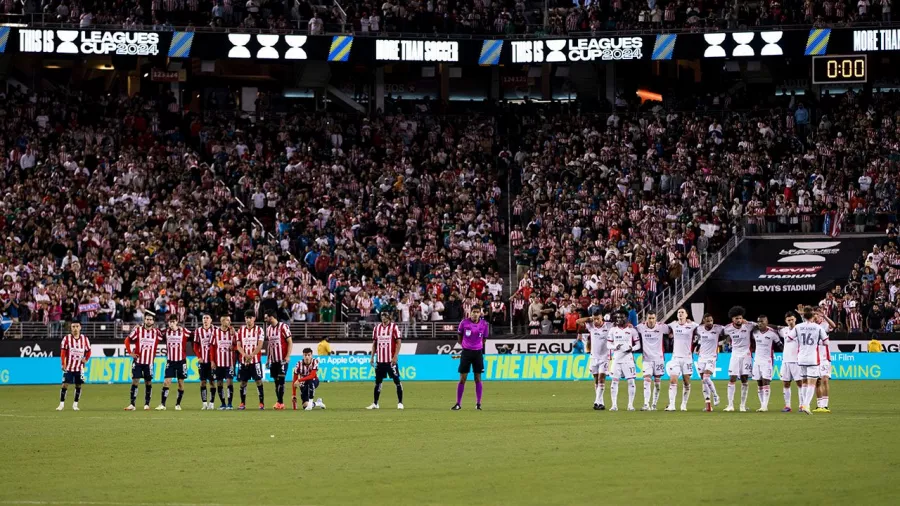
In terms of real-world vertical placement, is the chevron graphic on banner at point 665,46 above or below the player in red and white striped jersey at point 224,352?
above

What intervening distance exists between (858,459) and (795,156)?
34.6 m

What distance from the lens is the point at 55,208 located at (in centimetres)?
4606

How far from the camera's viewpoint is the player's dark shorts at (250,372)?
2806 centimetres

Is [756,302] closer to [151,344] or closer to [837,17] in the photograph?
[837,17]

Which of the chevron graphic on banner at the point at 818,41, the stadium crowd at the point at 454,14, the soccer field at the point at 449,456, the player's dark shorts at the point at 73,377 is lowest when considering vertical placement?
the soccer field at the point at 449,456

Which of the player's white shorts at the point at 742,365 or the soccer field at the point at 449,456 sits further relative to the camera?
the player's white shorts at the point at 742,365

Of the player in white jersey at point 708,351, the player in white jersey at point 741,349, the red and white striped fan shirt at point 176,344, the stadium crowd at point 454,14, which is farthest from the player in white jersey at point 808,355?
the stadium crowd at point 454,14

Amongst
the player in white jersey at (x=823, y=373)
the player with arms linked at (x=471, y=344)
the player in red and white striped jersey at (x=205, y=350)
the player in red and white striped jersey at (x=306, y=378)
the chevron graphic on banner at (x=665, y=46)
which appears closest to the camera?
the player in white jersey at (x=823, y=373)

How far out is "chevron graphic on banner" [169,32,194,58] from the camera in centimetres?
5297

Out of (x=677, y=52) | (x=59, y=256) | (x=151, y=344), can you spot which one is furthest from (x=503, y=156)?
(x=151, y=344)

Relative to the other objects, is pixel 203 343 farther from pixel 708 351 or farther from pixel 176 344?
pixel 708 351

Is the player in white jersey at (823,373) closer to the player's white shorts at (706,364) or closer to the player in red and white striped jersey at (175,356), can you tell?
the player's white shorts at (706,364)

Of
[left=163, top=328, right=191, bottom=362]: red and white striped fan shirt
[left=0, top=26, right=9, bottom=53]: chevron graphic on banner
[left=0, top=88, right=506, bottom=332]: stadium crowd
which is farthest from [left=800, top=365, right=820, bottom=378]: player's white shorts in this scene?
[left=0, top=26, right=9, bottom=53]: chevron graphic on banner

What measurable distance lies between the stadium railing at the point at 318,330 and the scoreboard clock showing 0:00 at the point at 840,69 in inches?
740
